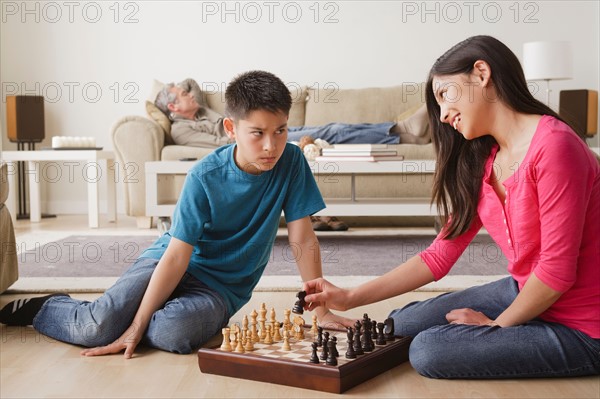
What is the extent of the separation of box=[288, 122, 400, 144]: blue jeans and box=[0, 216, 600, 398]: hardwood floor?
3.06 meters

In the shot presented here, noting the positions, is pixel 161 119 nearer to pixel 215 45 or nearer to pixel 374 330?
pixel 215 45

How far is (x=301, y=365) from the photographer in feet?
5.21

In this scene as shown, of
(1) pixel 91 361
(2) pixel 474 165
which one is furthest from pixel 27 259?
(2) pixel 474 165

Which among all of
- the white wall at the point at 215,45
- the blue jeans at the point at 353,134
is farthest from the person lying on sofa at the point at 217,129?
the white wall at the point at 215,45

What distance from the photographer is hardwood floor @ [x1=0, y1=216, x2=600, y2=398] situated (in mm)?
1576

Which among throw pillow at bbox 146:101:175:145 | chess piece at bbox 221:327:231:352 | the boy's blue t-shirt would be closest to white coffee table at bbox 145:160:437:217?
throw pillow at bbox 146:101:175:145

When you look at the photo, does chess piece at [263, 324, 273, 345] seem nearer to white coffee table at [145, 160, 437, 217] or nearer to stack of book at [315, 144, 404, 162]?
white coffee table at [145, 160, 437, 217]

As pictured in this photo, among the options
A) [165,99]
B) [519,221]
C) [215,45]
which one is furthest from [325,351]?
[215,45]

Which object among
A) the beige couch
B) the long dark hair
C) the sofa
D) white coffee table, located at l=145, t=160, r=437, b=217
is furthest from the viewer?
the beige couch

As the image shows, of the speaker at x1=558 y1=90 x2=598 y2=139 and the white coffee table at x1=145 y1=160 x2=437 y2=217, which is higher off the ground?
the speaker at x1=558 y1=90 x2=598 y2=139

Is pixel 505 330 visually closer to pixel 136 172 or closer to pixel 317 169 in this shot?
pixel 317 169

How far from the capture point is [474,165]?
5.88 ft

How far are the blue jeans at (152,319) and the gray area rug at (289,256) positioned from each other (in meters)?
0.97

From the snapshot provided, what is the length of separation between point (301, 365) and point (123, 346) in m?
0.54
